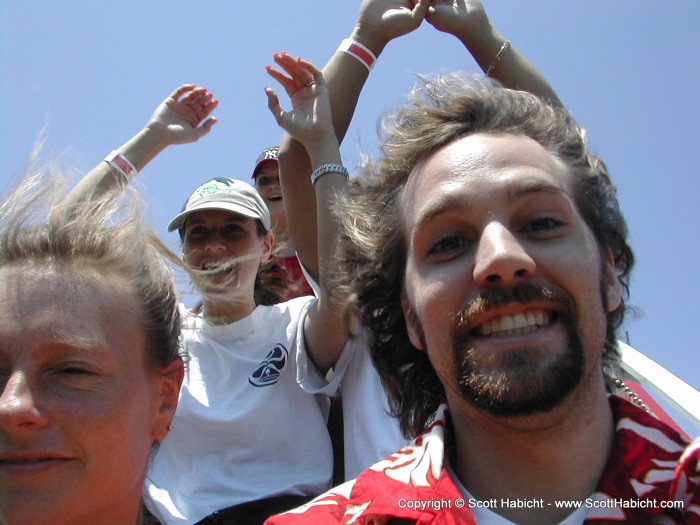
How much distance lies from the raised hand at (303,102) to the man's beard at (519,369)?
4.59 feet

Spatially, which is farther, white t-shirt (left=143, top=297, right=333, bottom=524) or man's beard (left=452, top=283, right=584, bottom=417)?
white t-shirt (left=143, top=297, right=333, bottom=524)

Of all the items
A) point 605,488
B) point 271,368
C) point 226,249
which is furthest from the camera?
point 226,249

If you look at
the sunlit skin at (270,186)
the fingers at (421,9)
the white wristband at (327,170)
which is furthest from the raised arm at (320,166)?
the sunlit skin at (270,186)

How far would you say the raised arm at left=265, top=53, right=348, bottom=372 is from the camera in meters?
2.61

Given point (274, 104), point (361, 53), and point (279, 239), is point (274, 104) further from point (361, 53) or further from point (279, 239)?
point (279, 239)

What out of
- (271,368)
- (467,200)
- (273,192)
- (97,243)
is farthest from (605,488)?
(273,192)

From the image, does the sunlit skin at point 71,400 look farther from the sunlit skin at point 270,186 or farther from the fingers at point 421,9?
the sunlit skin at point 270,186

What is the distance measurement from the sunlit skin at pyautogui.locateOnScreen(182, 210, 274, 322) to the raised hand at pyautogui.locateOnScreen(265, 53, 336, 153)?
0.57m

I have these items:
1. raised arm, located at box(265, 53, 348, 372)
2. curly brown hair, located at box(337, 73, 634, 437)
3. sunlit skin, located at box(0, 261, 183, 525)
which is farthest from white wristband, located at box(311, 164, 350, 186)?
sunlit skin, located at box(0, 261, 183, 525)

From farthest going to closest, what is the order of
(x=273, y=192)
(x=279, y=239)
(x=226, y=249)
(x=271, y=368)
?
(x=273, y=192) < (x=279, y=239) < (x=226, y=249) < (x=271, y=368)

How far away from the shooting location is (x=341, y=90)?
303 centimetres

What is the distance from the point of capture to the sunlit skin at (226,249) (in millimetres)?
3035

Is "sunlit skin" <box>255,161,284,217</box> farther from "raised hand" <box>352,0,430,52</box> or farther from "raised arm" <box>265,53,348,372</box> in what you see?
"raised hand" <box>352,0,430,52</box>

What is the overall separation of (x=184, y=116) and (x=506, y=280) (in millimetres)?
2399
